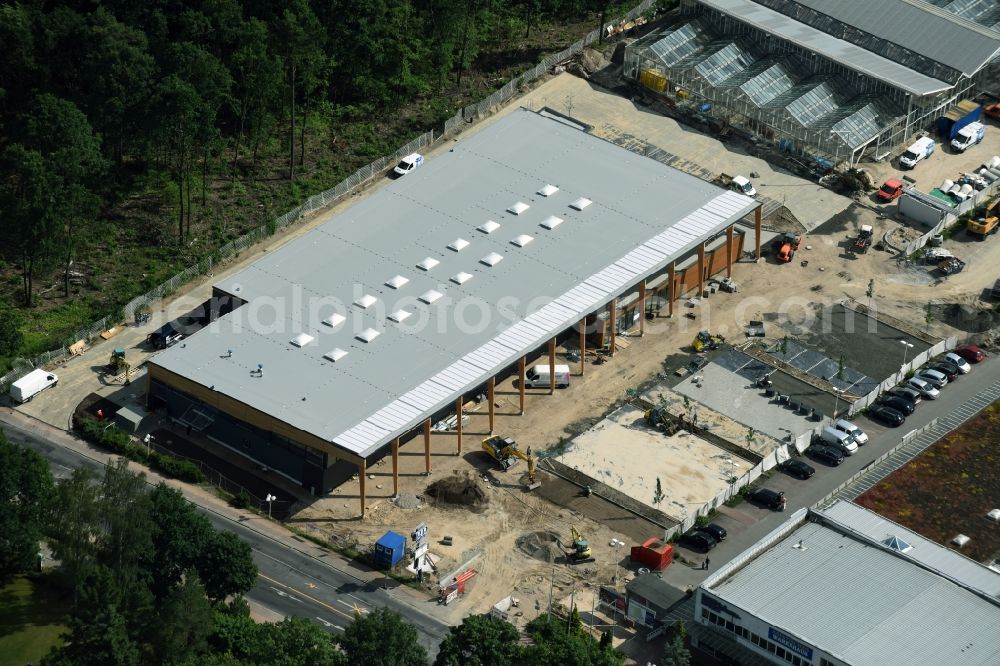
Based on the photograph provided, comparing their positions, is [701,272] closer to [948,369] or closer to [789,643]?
[948,369]

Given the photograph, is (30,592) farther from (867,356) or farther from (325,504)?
(867,356)

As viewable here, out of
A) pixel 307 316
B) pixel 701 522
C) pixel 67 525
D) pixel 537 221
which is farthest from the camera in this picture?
pixel 537 221

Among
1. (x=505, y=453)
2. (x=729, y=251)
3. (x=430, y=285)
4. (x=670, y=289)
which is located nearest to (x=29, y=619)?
(x=505, y=453)

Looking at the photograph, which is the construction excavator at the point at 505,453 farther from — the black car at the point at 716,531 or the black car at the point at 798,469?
the black car at the point at 798,469

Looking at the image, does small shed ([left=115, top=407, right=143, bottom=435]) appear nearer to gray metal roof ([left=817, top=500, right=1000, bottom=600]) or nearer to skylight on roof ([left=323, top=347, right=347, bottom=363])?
skylight on roof ([left=323, top=347, right=347, bottom=363])

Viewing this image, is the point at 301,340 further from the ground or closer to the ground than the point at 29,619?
further from the ground

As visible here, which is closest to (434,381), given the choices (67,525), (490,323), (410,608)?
(490,323)
